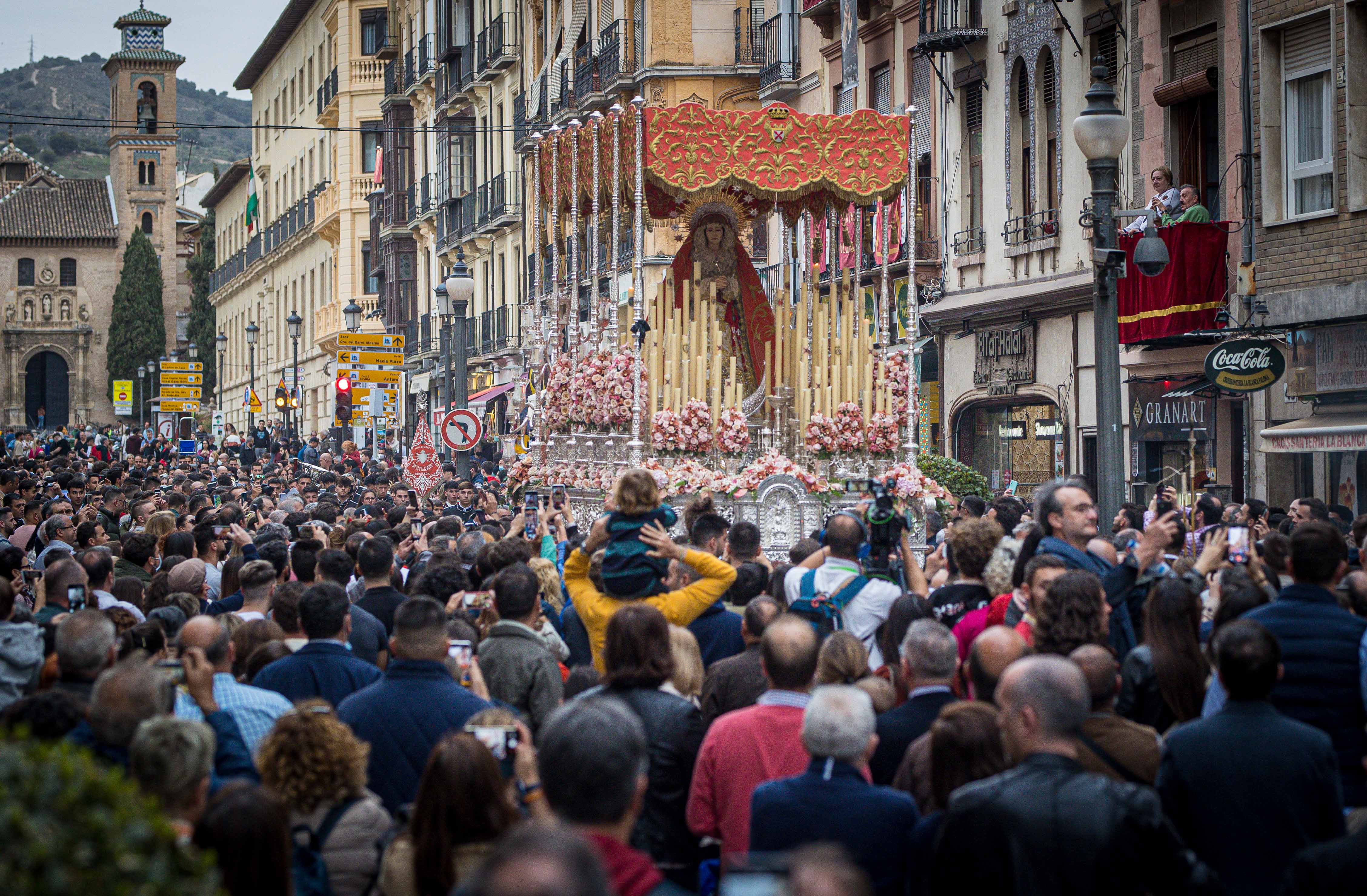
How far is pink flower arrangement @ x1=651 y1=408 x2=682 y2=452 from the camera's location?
15133mm

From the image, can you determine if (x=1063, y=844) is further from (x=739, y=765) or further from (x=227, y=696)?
(x=227, y=696)

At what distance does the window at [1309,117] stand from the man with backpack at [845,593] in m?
11.8

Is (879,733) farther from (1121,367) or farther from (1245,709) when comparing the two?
(1121,367)

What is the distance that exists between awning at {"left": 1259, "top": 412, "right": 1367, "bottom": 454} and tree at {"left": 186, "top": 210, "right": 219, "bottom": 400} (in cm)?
8151

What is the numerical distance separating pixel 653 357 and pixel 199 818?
11.5m

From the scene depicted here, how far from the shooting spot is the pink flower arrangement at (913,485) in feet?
48.3

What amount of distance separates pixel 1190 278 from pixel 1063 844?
15.4 m

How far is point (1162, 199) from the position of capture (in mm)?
19219

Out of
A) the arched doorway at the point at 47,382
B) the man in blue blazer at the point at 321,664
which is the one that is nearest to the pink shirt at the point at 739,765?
the man in blue blazer at the point at 321,664

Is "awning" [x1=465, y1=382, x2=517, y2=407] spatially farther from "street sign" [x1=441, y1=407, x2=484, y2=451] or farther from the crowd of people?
the crowd of people

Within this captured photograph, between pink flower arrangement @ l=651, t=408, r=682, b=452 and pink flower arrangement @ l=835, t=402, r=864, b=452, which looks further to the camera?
pink flower arrangement @ l=835, t=402, r=864, b=452

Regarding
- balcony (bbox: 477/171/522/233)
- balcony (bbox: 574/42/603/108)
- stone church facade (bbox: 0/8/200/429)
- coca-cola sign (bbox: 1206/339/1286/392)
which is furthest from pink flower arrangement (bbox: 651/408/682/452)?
stone church facade (bbox: 0/8/200/429)

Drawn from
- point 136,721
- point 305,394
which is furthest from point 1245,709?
point 305,394

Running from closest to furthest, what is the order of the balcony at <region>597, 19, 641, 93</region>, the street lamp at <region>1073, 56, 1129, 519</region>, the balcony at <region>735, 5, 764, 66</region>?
the street lamp at <region>1073, 56, 1129, 519</region>, the balcony at <region>735, 5, 764, 66</region>, the balcony at <region>597, 19, 641, 93</region>
